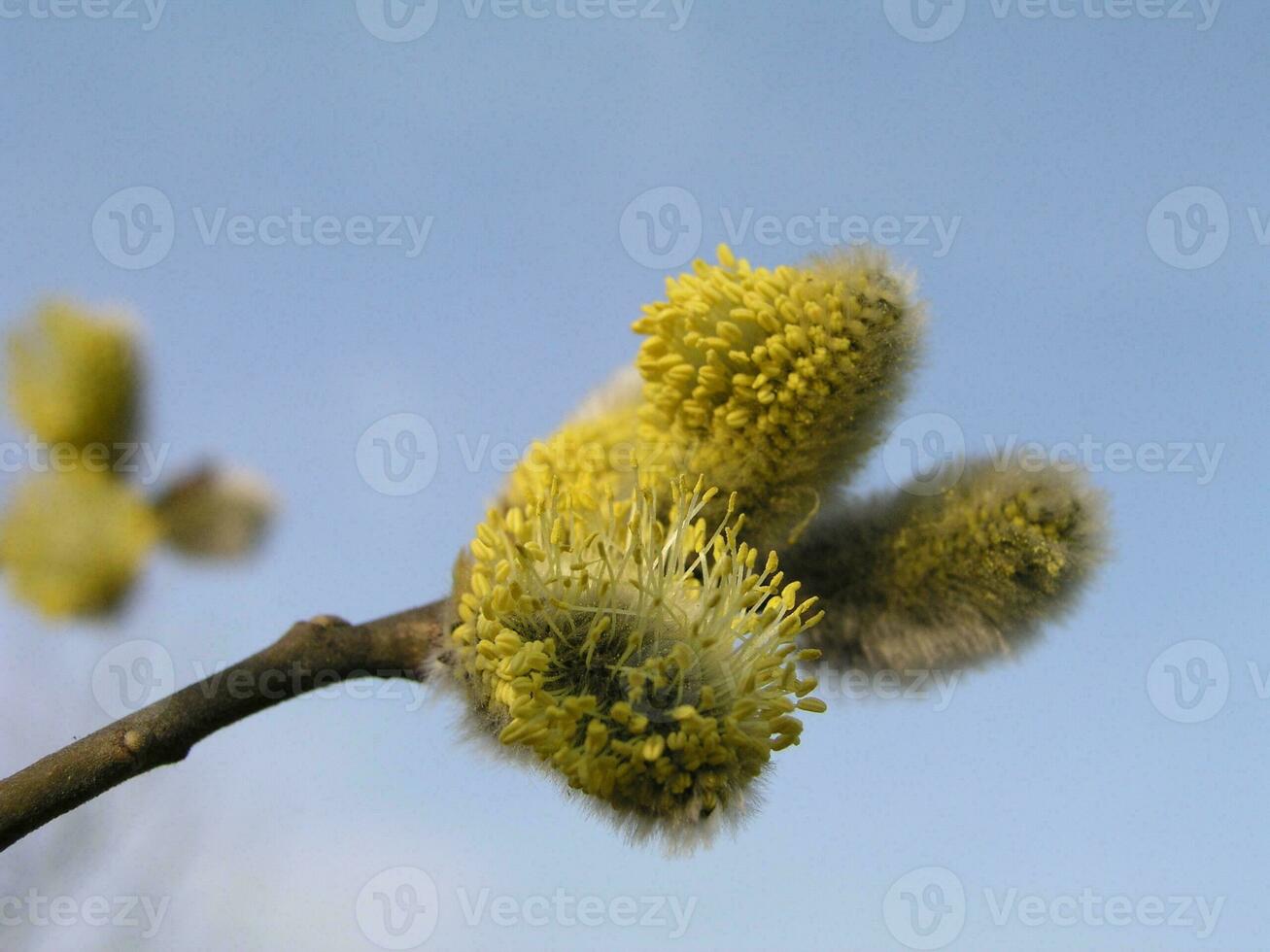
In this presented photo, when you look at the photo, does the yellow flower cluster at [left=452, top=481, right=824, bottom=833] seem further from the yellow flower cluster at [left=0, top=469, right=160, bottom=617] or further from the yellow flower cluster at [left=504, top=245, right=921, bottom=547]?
the yellow flower cluster at [left=0, top=469, right=160, bottom=617]

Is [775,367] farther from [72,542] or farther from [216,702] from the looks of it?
[72,542]

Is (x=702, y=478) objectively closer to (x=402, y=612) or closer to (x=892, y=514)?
(x=892, y=514)

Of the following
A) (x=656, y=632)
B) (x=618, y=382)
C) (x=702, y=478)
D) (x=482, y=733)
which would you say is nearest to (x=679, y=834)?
(x=656, y=632)

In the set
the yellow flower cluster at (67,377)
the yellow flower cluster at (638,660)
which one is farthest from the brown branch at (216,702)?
the yellow flower cluster at (67,377)

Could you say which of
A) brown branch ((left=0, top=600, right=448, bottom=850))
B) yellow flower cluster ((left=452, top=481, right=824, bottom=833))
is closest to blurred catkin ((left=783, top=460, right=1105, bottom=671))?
yellow flower cluster ((left=452, top=481, right=824, bottom=833))

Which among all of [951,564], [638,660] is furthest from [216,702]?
[951,564]

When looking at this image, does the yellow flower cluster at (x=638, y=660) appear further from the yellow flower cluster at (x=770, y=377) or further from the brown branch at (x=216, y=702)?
the brown branch at (x=216, y=702)
